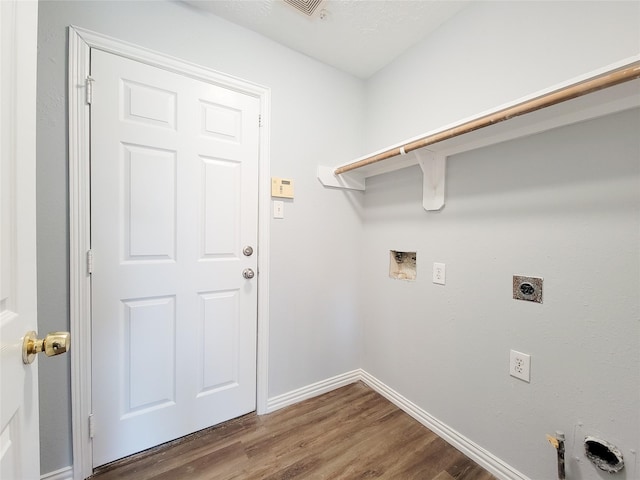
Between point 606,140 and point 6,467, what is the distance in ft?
6.17

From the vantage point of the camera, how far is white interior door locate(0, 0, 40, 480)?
45cm

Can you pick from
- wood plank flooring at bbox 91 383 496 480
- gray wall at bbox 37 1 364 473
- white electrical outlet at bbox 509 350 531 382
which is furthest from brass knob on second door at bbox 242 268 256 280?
white electrical outlet at bbox 509 350 531 382

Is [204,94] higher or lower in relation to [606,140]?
higher

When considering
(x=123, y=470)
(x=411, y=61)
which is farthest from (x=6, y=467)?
(x=411, y=61)

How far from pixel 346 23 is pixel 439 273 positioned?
62.0 inches

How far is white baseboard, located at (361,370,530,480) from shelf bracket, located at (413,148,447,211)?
126 cm

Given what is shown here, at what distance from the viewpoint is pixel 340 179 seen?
1896 millimetres

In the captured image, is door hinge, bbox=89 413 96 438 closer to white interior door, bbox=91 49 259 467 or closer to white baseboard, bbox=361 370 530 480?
white interior door, bbox=91 49 259 467

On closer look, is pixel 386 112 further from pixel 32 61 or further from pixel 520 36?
pixel 32 61

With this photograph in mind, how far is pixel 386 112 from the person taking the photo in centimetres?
187

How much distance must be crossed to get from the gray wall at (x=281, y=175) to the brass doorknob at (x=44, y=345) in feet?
2.77

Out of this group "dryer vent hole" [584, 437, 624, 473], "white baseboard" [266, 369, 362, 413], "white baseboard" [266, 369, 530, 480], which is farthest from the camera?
"white baseboard" [266, 369, 362, 413]

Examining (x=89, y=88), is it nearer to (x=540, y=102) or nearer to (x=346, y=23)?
(x=346, y=23)

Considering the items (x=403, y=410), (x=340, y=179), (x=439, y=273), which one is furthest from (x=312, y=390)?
(x=340, y=179)
